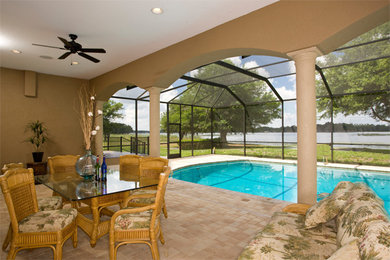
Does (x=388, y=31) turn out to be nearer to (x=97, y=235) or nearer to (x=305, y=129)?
(x=305, y=129)

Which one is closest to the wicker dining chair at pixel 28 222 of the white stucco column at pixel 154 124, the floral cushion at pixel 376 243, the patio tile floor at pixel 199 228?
the patio tile floor at pixel 199 228

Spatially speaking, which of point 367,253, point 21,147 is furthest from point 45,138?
point 367,253

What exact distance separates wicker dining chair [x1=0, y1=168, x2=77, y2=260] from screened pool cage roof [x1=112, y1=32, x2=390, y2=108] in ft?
14.4

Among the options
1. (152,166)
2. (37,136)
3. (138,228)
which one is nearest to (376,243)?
(138,228)

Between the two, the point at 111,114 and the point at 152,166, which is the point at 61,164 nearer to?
the point at 152,166

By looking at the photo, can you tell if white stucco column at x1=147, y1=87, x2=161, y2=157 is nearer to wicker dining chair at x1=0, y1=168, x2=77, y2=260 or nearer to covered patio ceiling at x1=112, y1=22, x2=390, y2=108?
covered patio ceiling at x1=112, y1=22, x2=390, y2=108

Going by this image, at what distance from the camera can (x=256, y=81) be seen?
31.0 feet

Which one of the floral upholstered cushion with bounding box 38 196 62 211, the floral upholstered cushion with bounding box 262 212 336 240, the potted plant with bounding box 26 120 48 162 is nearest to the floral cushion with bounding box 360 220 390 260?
the floral upholstered cushion with bounding box 262 212 336 240

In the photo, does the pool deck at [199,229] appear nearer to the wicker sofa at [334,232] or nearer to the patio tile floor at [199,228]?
the patio tile floor at [199,228]

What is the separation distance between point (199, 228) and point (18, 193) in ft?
6.74

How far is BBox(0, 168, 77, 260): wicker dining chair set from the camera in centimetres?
199

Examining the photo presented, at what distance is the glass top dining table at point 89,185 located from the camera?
7.55ft

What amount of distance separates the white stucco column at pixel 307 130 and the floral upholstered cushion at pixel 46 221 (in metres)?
2.80

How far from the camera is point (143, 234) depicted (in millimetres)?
2062
